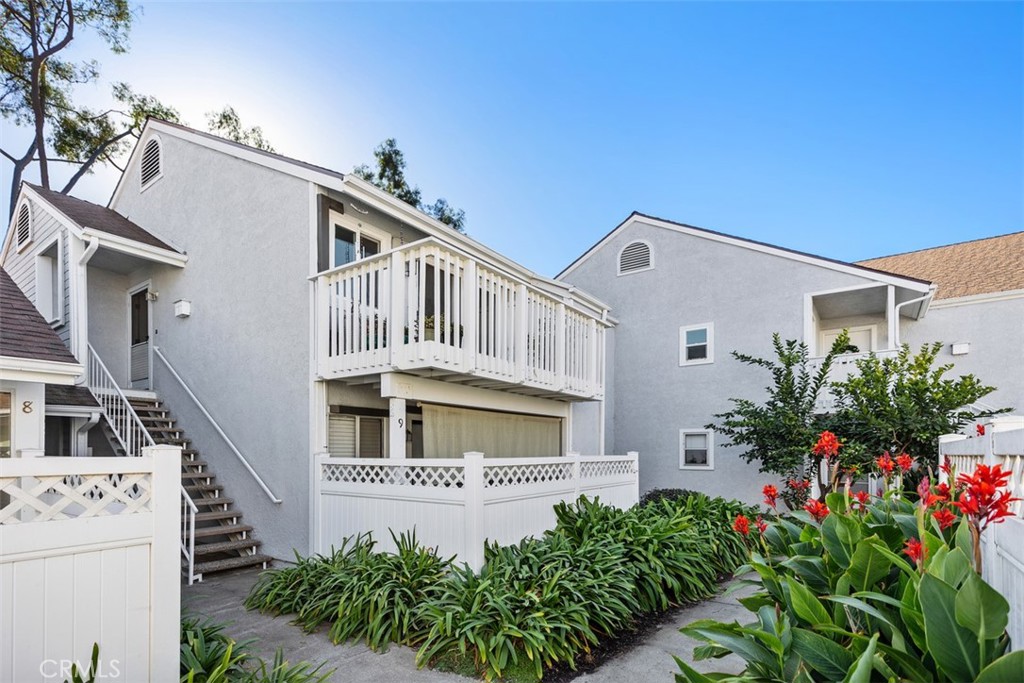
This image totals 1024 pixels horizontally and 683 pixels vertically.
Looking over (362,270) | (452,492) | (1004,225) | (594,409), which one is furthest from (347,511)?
(1004,225)

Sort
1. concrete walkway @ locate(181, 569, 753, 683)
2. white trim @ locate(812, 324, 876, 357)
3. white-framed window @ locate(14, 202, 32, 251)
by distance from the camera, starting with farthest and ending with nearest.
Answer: white trim @ locate(812, 324, 876, 357) → white-framed window @ locate(14, 202, 32, 251) → concrete walkway @ locate(181, 569, 753, 683)

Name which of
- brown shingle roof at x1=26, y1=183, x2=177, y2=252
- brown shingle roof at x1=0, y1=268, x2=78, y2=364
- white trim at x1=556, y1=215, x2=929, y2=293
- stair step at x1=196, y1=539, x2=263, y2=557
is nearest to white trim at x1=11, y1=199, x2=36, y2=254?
brown shingle roof at x1=26, y1=183, x2=177, y2=252

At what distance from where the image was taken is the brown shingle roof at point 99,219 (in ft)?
28.5

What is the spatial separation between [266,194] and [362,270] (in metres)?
2.39

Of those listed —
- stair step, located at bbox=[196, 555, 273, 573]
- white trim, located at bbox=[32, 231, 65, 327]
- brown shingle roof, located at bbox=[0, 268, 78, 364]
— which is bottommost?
stair step, located at bbox=[196, 555, 273, 573]

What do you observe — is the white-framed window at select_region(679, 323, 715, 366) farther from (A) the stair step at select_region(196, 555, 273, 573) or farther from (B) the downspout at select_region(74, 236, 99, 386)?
(B) the downspout at select_region(74, 236, 99, 386)

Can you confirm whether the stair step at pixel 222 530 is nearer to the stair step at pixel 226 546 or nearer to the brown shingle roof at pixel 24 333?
the stair step at pixel 226 546

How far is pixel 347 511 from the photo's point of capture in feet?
22.2

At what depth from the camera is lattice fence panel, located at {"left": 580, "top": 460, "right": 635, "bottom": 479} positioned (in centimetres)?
826

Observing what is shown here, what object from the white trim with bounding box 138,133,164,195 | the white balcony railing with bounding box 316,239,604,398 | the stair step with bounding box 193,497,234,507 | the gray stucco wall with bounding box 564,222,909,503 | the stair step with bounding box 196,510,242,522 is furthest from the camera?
the gray stucco wall with bounding box 564,222,909,503

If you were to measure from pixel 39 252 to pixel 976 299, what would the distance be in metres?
17.7

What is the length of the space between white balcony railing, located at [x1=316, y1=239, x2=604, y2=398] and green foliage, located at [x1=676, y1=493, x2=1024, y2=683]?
428 centimetres

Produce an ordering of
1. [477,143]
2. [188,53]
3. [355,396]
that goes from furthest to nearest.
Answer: [477,143]
[188,53]
[355,396]

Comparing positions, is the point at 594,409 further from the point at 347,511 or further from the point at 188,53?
the point at 188,53
